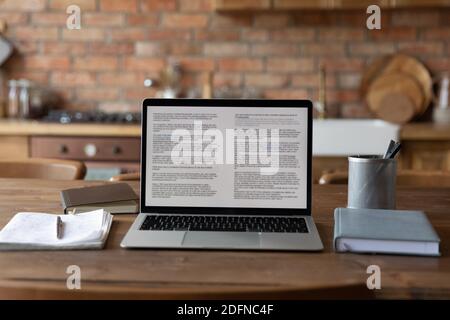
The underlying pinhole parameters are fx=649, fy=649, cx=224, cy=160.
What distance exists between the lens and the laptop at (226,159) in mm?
1460

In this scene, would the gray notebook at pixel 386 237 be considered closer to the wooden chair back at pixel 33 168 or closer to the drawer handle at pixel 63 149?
the wooden chair back at pixel 33 168

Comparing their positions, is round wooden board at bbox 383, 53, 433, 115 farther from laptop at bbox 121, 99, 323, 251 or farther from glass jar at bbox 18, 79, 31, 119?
laptop at bbox 121, 99, 323, 251

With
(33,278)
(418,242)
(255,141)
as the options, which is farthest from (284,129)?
(33,278)

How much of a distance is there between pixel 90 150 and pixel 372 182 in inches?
88.2

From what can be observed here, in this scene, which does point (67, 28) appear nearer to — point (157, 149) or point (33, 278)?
point (157, 149)

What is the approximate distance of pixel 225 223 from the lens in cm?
138

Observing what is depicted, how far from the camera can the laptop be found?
4.79ft

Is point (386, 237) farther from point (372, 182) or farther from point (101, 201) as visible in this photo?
point (101, 201)

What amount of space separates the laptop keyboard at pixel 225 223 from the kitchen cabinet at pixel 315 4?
2342 millimetres

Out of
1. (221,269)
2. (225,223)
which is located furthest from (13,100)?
(221,269)

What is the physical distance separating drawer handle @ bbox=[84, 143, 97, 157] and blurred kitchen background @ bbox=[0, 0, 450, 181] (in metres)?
0.20

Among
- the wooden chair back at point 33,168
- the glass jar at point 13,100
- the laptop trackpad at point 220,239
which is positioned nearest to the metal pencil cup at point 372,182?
the laptop trackpad at point 220,239

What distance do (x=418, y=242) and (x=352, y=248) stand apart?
119 mm
